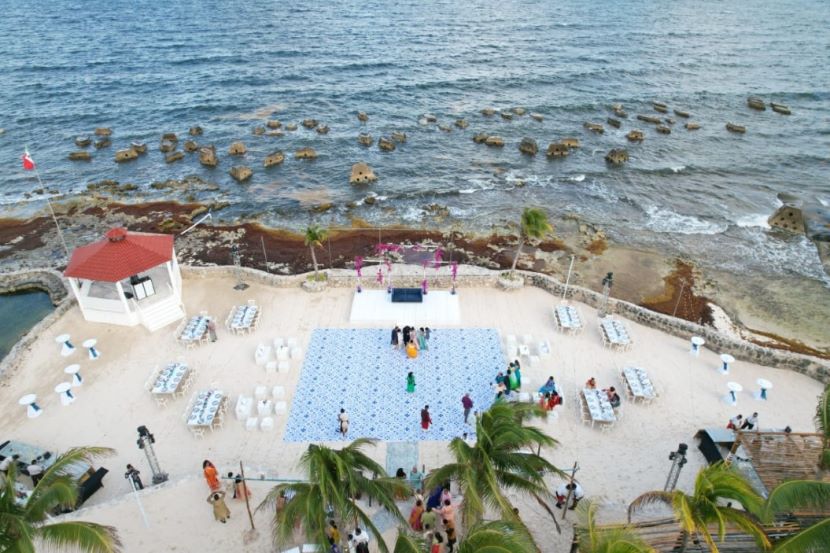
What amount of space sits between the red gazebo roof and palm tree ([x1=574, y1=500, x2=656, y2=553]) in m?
19.4

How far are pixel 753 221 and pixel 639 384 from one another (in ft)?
88.9

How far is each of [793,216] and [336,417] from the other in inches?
1444

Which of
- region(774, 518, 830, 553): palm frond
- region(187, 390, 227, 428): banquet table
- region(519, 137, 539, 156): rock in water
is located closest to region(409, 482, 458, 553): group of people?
region(774, 518, 830, 553): palm frond

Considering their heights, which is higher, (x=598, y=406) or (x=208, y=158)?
(x=598, y=406)

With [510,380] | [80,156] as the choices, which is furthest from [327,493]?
[80,156]

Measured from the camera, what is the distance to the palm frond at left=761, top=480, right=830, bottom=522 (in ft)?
32.8

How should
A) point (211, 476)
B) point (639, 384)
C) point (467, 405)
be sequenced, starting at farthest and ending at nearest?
point (639, 384) < point (467, 405) < point (211, 476)

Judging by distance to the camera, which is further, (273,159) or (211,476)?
(273,159)

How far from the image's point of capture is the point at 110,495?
16.3 m

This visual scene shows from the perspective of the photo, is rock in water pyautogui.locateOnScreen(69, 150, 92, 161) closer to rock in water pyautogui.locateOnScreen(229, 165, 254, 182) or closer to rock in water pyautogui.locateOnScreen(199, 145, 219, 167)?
rock in water pyautogui.locateOnScreen(199, 145, 219, 167)

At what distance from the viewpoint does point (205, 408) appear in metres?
18.3

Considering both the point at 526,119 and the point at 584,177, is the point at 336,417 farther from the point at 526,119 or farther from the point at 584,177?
the point at 526,119

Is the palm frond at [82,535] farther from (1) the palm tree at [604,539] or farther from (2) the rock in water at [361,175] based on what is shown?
(2) the rock in water at [361,175]

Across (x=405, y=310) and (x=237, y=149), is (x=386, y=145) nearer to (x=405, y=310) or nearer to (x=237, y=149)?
(x=237, y=149)
